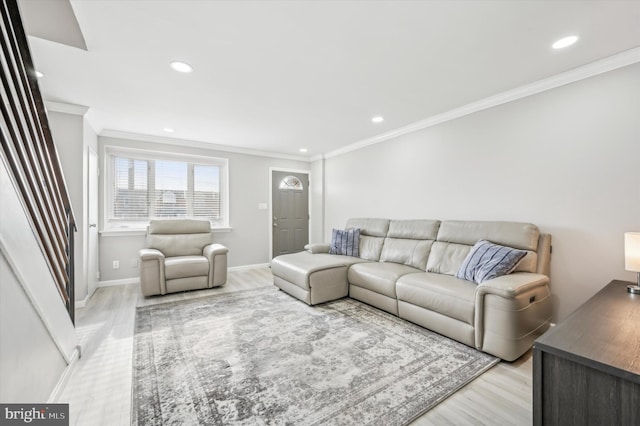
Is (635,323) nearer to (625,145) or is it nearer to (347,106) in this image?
(625,145)

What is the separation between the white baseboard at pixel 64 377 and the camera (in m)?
1.62

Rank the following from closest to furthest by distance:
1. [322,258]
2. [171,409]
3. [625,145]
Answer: [171,409] < [625,145] < [322,258]

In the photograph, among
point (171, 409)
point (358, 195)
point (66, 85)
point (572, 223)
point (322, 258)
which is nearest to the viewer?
point (171, 409)

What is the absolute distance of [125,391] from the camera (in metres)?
1.74

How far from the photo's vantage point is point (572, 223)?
2.45m

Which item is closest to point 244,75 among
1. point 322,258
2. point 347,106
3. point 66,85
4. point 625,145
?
point 347,106

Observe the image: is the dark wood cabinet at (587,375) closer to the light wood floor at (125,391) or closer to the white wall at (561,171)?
the light wood floor at (125,391)

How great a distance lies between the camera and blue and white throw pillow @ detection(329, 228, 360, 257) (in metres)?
4.11

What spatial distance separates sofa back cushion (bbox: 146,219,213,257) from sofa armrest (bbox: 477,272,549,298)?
13.1 feet

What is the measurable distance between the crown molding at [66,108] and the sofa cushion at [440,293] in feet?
13.8

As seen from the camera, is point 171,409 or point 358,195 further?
point 358,195

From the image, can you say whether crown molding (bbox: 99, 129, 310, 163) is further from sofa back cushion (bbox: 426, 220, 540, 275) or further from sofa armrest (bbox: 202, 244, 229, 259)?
sofa back cushion (bbox: 426, 220, 540, 275)

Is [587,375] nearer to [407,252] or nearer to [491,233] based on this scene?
[491,233]

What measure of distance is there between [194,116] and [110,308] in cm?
260
